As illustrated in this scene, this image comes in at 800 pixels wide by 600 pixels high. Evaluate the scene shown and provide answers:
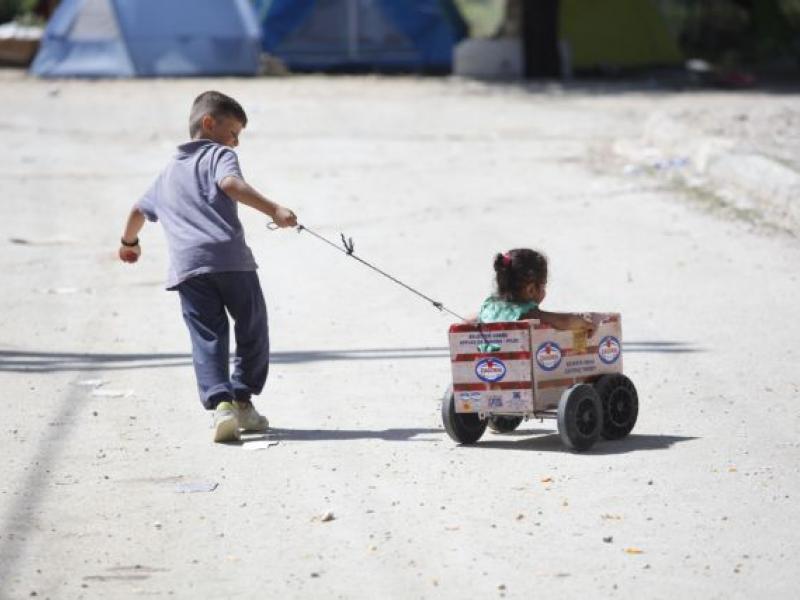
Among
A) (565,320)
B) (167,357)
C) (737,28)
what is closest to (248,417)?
(565,320)

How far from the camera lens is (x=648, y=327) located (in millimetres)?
9328

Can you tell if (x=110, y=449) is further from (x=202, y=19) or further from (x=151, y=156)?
(x=202, y=19)

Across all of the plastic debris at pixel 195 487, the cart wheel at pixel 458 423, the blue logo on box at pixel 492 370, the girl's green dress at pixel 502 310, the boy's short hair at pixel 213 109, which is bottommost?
the plastic debris at pixel 195 487

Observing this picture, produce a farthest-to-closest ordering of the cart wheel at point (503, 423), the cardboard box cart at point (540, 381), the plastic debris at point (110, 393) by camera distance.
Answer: the plastic debris at point (110, 393)
the cart wheel at point (503, 423)
the cardboard box cart at point (540, 381)

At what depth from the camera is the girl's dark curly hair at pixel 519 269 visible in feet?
21.9

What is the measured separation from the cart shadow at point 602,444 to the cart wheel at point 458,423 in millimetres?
55

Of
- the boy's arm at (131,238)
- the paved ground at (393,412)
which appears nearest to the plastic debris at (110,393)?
the paved ground at (393,412)

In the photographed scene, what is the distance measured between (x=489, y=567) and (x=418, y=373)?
332cm

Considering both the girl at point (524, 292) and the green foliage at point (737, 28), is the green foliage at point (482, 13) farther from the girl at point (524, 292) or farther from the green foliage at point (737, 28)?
the girl at point (524, 292)

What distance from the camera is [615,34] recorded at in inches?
1207

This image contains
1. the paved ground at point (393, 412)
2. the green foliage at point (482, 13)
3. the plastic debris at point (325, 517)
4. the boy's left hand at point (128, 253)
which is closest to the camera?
the paved ground at point (393, 412)

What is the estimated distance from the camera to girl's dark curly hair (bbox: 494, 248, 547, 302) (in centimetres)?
666

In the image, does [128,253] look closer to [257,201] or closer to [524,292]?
[257,201]

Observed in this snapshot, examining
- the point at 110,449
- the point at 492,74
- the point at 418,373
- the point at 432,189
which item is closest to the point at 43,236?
the point at 432,189
